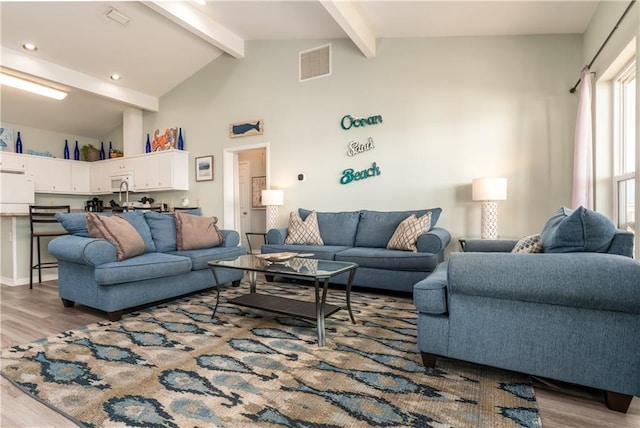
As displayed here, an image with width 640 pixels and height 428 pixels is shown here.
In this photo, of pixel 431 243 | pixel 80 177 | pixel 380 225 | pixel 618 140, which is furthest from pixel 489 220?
pixel 80 177

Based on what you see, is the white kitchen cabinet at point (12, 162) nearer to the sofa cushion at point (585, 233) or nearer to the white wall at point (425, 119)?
the white wall at point (425, 119)

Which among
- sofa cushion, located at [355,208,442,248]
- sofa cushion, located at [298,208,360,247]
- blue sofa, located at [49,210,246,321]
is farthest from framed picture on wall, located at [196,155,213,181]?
sofa cushion, located at [355,208,442,248]

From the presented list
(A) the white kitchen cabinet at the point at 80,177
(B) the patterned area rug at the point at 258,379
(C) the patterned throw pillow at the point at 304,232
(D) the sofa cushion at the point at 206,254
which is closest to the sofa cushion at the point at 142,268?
(D) the sofa cushion at the point at 206,254

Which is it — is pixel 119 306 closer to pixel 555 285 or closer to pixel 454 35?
Result: pixel 555 285

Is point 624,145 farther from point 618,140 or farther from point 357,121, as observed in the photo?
point 357,121

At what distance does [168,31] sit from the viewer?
15.6 ft

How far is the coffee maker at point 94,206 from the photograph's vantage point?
6226 mm

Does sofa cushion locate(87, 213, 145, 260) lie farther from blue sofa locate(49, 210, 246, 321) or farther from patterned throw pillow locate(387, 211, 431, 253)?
patterned throw pillow locate(387, 211, 431, 253)

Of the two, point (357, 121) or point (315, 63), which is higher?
point (315, 63)

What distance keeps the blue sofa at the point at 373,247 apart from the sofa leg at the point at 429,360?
149cm

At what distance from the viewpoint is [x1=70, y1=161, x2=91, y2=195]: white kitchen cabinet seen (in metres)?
6.49

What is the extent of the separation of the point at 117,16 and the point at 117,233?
3.14 meters

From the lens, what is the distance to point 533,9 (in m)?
3.29

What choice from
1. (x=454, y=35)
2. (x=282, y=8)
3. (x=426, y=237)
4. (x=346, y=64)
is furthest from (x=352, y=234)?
(x=282, y=8)
